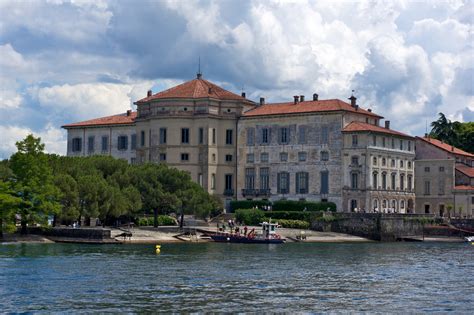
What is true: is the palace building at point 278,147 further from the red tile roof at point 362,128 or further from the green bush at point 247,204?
the green bush at point 247,204

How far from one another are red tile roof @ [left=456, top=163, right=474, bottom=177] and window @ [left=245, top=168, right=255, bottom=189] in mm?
23338

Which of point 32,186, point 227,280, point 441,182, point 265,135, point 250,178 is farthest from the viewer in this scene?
point 441,182

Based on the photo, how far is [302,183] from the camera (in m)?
106

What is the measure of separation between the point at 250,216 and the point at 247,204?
22.5 feet

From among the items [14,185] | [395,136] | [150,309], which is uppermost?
[395,136]

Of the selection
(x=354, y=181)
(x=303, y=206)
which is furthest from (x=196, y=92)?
(x=354, y=181)

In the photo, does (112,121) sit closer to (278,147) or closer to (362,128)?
(278,147)

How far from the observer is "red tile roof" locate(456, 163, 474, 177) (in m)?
114

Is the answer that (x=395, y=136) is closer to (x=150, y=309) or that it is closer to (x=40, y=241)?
(x=40, y=241)

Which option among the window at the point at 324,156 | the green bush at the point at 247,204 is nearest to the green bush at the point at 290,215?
the green bush at the point at 247,204

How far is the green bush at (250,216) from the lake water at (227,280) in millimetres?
22594

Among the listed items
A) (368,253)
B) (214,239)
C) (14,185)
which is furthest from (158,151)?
(368,253)

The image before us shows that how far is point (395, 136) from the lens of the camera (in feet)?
351

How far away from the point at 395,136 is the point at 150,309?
6969 centimetres
